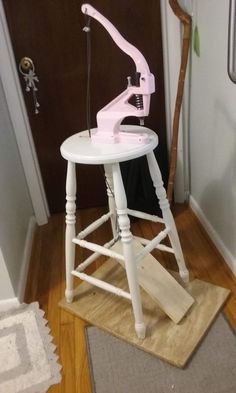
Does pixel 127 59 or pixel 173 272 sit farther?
pixel 127 59

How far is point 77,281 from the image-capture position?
1.54 m

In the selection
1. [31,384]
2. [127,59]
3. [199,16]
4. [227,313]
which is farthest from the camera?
[127,59]

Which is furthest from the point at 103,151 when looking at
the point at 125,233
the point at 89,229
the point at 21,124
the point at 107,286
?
the point at 21,124

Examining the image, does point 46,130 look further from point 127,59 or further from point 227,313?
point 227,313

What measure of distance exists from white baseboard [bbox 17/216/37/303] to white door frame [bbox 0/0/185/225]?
0.08 metres

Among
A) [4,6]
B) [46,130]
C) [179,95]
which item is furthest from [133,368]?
[4,6]

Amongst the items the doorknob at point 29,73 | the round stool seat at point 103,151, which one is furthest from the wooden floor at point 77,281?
the doorknob at point 29,73

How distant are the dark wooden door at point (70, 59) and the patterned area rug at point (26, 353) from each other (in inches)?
35.9

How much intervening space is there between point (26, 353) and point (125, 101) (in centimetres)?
100

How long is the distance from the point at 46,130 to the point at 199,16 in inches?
39.3

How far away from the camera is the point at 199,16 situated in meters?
1.45

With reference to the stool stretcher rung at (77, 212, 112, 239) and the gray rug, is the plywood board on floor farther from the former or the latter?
the stool stretcher rung at (77, 212, 112, 239)

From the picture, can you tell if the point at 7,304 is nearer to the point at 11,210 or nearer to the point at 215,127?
A: the point at 11,210

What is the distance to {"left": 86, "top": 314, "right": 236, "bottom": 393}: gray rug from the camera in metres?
1.05
